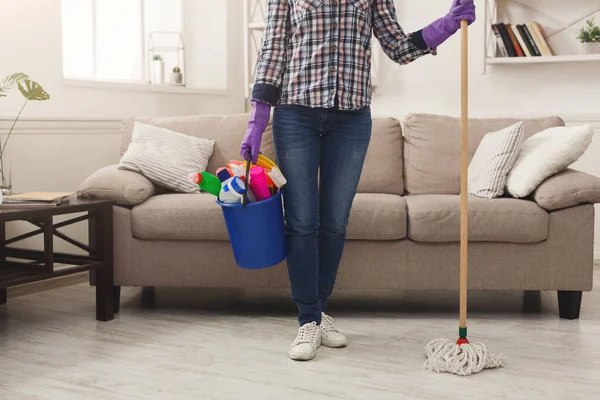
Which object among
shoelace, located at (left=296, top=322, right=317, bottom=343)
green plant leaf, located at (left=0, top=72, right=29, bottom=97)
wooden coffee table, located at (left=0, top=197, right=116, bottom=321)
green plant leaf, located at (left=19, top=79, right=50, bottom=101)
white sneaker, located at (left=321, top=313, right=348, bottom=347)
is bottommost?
white sneaker, located at (left=321, top=313, right=348, bottom=347)

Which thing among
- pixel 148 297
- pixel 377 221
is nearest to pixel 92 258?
pixel 148 297

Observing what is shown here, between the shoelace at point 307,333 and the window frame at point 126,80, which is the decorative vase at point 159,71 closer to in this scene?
the window frame at point 126,80

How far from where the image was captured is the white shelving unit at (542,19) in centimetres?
434

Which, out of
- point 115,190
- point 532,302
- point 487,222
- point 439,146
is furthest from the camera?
point 439,146

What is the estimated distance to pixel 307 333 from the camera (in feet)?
8.30

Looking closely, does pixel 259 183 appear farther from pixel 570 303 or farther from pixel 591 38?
pixel 591 38

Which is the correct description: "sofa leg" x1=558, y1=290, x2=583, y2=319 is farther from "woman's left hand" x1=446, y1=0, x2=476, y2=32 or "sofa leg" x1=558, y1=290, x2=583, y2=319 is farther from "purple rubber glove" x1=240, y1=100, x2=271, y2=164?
"purple rubber glove" x1=240, y1=100, x2=271, y2=164

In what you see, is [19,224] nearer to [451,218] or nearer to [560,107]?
[451,218]

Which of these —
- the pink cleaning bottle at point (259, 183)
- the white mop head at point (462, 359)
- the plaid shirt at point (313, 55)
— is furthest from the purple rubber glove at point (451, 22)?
the white mop head at point (462, 359)

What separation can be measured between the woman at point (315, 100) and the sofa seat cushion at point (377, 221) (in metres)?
0.49

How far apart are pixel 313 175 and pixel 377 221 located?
2.18 feet

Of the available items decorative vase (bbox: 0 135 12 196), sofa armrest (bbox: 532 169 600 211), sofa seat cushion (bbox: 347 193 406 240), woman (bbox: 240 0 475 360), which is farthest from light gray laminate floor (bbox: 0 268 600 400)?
decorative vase (bbox: 0 135 12 196)

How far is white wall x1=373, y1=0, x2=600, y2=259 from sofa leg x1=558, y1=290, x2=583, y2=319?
5.13 feet

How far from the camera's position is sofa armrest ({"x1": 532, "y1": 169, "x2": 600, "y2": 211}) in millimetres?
2939
